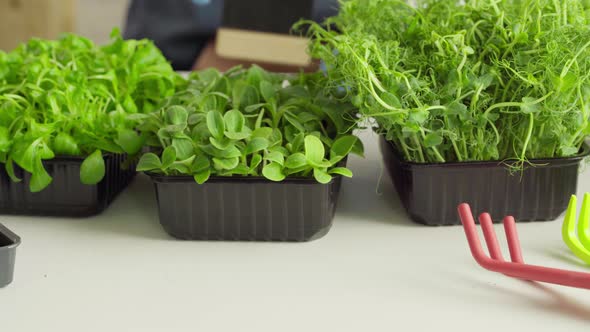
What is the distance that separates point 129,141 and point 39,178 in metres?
0.10

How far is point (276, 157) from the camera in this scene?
73 centimetres

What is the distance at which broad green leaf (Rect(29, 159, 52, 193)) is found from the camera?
0.79 m

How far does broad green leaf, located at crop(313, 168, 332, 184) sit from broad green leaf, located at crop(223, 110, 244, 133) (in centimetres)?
9

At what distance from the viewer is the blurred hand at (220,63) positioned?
1902 mm

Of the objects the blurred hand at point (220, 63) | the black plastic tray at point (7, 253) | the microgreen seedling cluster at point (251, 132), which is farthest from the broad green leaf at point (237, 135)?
the blurred hand at point (220, 63)

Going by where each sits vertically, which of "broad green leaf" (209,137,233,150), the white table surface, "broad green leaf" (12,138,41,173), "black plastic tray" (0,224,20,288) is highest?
"broad green leaf" (209,137,233,150)

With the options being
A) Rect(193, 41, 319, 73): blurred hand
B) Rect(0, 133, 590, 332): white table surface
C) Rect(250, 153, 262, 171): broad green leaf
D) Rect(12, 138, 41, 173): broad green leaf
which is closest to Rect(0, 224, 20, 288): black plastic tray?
Rect(0, 133, 590, 332): white table surface

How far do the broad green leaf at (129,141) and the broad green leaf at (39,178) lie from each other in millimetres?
79

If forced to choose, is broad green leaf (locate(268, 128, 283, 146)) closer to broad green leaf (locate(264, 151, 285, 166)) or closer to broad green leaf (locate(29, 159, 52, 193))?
broad green leaf (locate(264, 151, 285, 166))

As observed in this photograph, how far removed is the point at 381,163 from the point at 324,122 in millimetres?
189

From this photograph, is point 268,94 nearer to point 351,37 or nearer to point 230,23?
point 351,37

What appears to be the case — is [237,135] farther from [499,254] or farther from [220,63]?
[220,63]

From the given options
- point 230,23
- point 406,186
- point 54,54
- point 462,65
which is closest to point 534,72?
point 462,65

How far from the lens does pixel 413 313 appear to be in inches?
25.3
